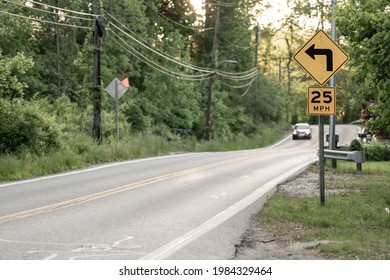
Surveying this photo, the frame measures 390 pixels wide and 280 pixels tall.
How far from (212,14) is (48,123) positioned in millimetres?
41782

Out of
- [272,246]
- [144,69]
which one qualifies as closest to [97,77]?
[272,246]

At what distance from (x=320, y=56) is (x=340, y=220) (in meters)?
3.44

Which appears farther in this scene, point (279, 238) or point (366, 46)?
point (366, 46)

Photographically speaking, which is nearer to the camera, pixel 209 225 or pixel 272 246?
pixel 272 246

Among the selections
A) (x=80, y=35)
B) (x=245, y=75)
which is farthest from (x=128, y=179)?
(x=245, y=75)

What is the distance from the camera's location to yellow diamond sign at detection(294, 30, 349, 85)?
12.3 m

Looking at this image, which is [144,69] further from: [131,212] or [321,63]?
[131,212]

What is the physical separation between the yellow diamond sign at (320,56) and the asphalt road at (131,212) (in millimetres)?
3072

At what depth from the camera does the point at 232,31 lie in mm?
64875

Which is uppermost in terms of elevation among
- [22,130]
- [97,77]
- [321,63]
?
[97,77]

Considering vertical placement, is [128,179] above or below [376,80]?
below

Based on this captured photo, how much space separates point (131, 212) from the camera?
11.9 metres

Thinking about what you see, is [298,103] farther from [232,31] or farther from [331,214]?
[331,214]
